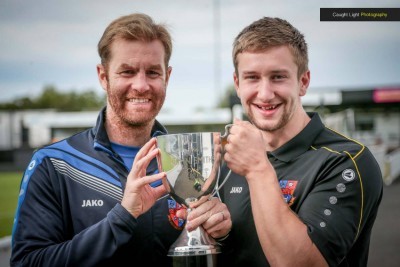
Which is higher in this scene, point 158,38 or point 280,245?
point 158,38

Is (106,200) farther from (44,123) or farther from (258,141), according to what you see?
(44,123)

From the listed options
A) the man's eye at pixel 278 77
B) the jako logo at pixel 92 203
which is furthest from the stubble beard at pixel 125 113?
the man's eye at pixel 278 77

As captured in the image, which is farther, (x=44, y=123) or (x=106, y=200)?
(x=44, y=123)

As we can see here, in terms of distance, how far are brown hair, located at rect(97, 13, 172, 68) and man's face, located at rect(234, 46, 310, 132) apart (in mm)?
232

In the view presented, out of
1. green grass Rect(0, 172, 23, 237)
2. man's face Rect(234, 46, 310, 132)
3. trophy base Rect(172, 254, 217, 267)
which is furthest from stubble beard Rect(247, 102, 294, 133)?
green grass Rect(0, 172, 23, 237)

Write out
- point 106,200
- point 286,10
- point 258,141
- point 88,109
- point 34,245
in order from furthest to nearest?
1. point 88,109
2. point 286,10
3. point 106,200
4. point 34,245
5. point 258,141

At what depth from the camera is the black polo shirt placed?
4.12 ft

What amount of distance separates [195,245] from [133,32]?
0.57 meters

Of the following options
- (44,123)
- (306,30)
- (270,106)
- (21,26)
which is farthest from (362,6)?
(44,123)

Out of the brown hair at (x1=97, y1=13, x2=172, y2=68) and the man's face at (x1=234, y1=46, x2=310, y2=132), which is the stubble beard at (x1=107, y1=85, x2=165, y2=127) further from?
the man's face at (x1=234, y1=46, x2=310, y2=132)

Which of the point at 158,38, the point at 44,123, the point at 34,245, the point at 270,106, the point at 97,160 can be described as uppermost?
the point at 158,38

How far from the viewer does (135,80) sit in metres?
1.42

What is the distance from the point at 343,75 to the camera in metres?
1.97

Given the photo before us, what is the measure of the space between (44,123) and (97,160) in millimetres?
17824
